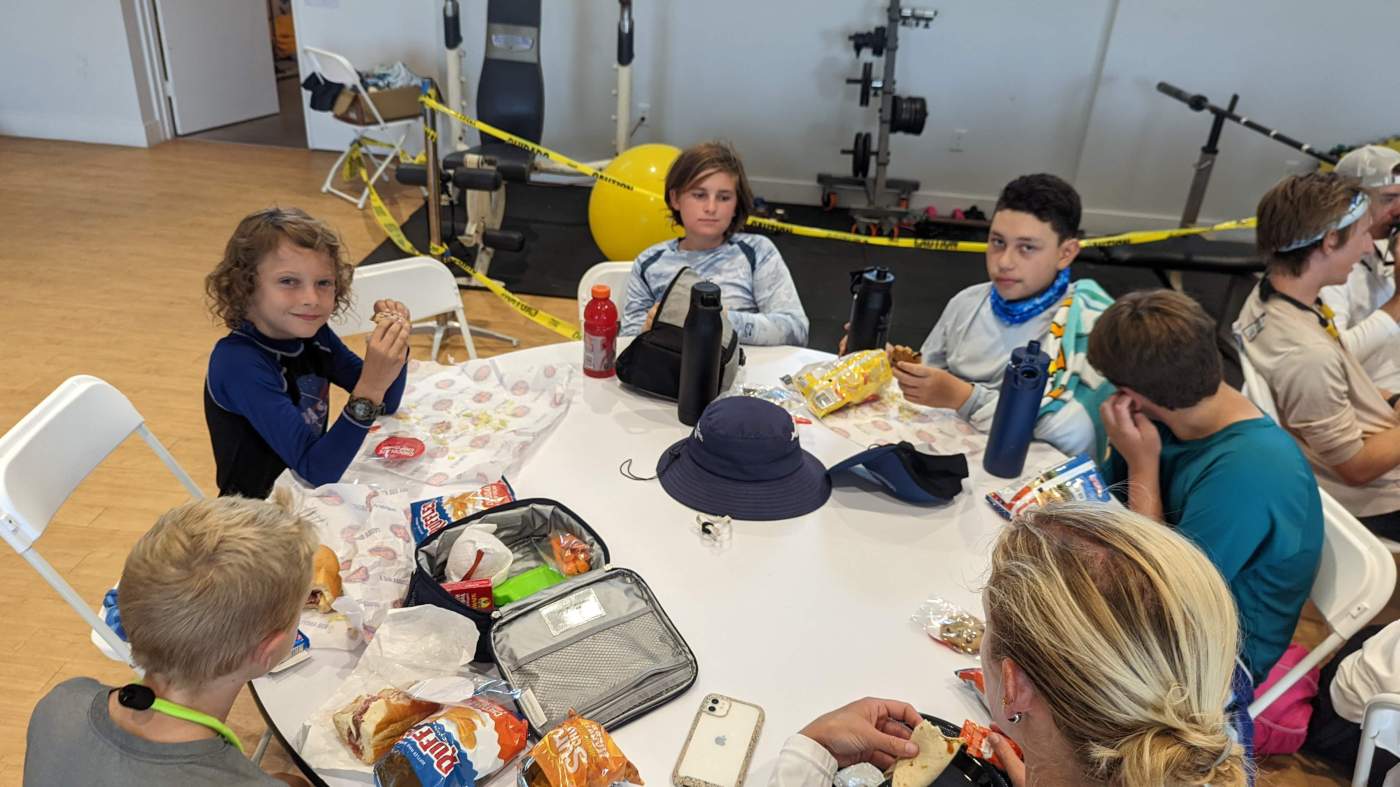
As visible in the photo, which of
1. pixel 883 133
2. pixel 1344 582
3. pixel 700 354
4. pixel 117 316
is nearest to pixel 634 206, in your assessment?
pixel 883 133

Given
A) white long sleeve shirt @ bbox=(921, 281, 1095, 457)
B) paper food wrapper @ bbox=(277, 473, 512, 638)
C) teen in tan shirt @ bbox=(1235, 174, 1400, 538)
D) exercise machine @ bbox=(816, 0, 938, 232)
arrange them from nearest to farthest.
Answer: paper food wrapper @ bbox=(277, 473, 512, 638)
white long sleeve shirt @ bbox=(921, 281, 1095, 457)
teen in tan shirt @ bbox=(1235, 174, 1400, 538)
exercise machine @ bbox=(816, 0, 938, 232)

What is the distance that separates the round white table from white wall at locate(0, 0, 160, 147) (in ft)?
19.1

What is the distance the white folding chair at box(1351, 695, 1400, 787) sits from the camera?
156 centimetres

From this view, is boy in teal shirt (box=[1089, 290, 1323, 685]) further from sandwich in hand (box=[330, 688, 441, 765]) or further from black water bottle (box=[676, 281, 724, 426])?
sandwich in hand (box=[330, 688, 441, 765])

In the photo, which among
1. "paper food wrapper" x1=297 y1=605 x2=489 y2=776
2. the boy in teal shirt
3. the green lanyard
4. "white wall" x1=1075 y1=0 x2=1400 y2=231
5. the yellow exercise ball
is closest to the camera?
the green lanyard

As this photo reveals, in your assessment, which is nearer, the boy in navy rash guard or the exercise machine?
the boy in navy rash guard

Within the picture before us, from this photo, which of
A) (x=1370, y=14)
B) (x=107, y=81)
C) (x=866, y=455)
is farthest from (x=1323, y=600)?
(x=107, y=81)

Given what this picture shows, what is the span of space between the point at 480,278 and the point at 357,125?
2226mm

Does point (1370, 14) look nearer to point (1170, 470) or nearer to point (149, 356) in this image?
point (1170, 470)

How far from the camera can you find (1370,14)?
5.23m

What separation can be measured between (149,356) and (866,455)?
3242mm

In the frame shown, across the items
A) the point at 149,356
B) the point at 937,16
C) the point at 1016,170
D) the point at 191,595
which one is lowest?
the point at 149,356

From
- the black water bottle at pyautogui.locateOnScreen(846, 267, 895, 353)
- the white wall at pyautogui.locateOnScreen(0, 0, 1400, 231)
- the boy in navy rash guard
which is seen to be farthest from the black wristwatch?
the white wall at pyautogui.locateOnScreen(0, 0, 1400, 231)

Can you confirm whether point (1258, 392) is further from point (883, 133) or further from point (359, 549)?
point (883, 133)
